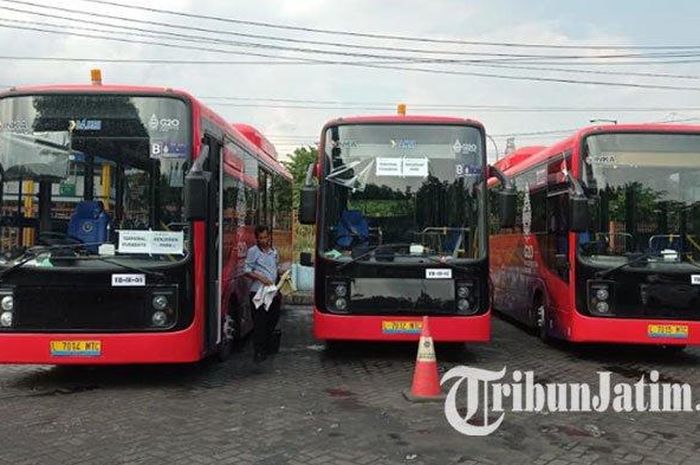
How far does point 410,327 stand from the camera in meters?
9.09

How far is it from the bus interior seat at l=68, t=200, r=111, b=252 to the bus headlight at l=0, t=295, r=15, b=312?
824 millimetres

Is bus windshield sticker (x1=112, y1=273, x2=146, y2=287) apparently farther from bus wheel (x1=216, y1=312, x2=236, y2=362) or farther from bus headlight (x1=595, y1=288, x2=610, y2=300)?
bus headlight (x1=595, y1=288, x2=610, y2=300)

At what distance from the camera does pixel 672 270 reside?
9258 mm

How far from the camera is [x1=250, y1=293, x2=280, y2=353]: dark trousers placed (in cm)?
924

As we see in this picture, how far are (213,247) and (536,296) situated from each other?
5780 mm

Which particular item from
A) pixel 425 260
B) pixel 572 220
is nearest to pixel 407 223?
pixel 425 260

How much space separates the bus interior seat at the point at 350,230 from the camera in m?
9.30

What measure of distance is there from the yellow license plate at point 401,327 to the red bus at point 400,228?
0.01 metres

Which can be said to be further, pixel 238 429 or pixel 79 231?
pixel 79 231

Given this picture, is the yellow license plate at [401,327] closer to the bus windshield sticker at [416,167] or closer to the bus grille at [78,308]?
the bus windshield sticker at [416,167]

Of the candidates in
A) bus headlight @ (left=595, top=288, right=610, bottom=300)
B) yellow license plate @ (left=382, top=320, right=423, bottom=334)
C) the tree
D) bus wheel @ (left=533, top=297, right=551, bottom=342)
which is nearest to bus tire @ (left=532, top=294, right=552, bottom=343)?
bus wheel @ (left=533, top=297, right=551, bottom=342)

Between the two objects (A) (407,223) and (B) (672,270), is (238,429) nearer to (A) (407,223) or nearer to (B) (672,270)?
(A) (407,223)

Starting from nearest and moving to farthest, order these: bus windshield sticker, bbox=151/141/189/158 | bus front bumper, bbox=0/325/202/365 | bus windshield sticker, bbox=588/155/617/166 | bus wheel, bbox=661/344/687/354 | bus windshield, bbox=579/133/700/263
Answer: bus front bumper, bbox=0/325/202/365
bus windshield sticker, bbox=151/141/189/158
bus windshield, bbox=579/133/700/263
bus windshield sticker, bbox=588/155/617/166
bus wheel, bbox=661/344/687/354

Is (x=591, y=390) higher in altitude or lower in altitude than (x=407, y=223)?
lower
